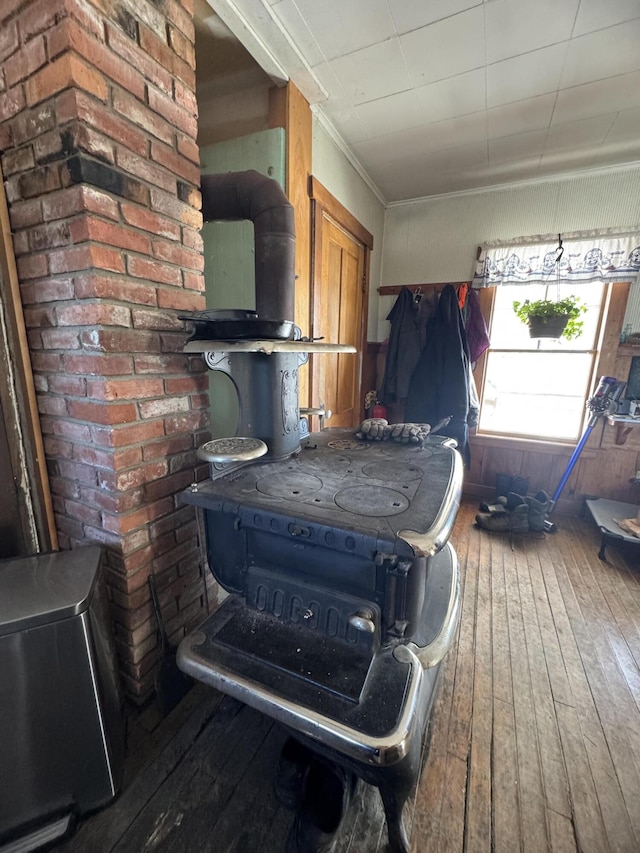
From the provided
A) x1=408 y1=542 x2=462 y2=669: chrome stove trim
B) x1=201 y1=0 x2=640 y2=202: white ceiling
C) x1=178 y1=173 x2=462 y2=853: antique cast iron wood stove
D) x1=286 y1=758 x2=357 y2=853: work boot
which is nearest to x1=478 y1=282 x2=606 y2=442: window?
x1=201 y1=0 x2=640 y2=202: white ceiling

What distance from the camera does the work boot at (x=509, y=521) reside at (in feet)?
8.46

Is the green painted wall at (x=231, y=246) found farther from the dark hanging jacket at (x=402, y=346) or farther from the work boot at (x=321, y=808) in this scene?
the dark hanging jacket at (x=402, y=346)

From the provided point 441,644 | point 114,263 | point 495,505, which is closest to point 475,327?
point 495,505

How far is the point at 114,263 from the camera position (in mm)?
986

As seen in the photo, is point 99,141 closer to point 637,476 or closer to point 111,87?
point 111,87

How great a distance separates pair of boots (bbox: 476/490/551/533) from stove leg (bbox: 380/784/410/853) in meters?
2.07

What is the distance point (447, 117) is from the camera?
1935 mm

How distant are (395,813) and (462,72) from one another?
2.68 metres

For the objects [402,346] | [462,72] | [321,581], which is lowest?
[321,581]

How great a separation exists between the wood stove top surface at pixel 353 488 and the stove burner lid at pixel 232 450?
0.33 feet

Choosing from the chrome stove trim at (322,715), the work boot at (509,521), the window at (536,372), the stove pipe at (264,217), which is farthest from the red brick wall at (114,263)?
the window at (536,372)

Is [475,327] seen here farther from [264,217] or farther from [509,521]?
[264,217]

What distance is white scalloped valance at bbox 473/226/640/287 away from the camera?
2.48m

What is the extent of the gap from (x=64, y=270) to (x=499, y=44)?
190cm
